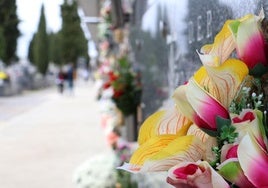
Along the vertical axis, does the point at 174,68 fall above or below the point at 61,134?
above

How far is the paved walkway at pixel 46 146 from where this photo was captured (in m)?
6.41

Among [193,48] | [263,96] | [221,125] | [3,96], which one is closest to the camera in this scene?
[221,125]

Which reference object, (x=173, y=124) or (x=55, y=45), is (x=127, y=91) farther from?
(x=55, y=45)

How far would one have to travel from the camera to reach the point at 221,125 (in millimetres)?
1205

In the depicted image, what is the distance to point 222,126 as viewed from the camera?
120 cm

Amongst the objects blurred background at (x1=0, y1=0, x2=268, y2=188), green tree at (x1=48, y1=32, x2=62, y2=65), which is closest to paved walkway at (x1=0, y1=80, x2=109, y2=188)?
blurred background at (x1=0, y1=0, x2=268, y2=188)

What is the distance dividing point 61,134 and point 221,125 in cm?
974

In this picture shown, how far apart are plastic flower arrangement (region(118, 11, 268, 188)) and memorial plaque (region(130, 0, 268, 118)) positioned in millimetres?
251

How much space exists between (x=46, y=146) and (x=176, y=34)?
6694mm

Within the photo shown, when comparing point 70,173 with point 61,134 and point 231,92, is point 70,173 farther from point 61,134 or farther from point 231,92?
point 231,92

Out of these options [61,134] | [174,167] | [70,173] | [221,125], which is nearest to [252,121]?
[221,125]

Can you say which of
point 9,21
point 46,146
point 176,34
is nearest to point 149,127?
point 176,34

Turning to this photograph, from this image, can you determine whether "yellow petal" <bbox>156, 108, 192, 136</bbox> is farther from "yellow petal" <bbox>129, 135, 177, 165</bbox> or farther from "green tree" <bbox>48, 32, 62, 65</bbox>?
"green tree" <bbox>48, 32, 62, 65</bbox>

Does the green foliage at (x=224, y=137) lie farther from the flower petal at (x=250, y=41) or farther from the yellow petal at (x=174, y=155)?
the flower petal at (x=250, y=41)
